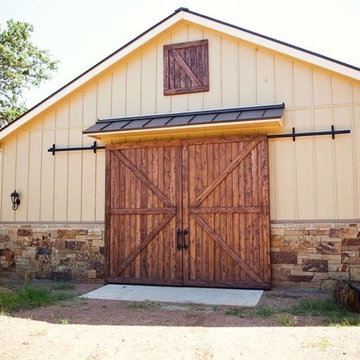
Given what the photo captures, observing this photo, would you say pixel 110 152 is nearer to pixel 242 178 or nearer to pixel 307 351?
pixel 242 178

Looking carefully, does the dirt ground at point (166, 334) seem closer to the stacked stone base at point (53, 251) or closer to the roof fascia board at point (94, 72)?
the stacked stone base at point (53, 251)

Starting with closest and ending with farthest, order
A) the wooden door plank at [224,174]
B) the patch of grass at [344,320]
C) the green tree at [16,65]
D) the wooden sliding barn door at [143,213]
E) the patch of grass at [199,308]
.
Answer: the patch of grass at [344,320] → the patch of grass at [199,308] → the wooden door plank at [224,174] → the wooden sliding barn door at [143,213] → the green tree at [16,65]

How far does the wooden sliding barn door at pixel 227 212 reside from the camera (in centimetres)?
801

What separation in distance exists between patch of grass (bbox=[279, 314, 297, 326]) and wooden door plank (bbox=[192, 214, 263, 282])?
6.95 feet

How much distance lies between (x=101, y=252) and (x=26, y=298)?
7.03 feet

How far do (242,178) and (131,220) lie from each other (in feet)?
7.92

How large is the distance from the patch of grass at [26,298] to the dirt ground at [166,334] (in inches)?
12.0

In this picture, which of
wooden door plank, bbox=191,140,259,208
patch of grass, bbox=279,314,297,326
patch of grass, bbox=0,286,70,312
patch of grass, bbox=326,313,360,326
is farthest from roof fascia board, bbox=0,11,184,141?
patch of grass, bbox=326,313,360,326

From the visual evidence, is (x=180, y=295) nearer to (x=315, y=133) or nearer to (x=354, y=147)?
(x=315, y=133)

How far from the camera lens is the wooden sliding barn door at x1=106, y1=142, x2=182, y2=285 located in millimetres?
8578

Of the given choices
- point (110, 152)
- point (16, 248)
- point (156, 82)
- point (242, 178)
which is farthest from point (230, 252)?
point (16, 248)

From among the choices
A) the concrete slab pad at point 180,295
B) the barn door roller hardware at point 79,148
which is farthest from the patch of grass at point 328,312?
the barn door roller hardware at point 79,148

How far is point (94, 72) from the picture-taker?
9.30 m

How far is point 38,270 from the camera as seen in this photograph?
9.50 m
